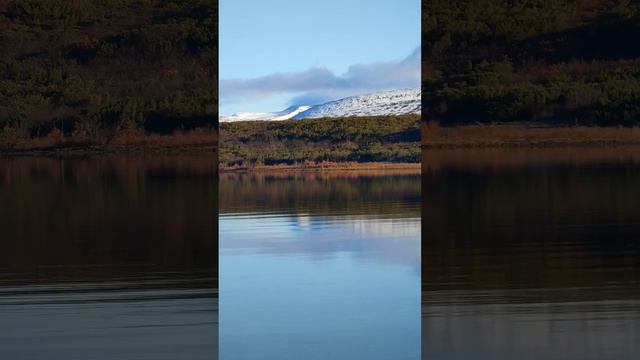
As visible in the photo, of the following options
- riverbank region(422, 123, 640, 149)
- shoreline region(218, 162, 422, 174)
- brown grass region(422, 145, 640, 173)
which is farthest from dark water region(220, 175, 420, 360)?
shoreline region(218, 162, 422, 174)

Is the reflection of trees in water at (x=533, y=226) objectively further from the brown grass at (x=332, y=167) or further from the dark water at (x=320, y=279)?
the brown grass at (x=332, y=167)

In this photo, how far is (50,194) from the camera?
35.6ft

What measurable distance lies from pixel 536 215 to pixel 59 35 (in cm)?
822

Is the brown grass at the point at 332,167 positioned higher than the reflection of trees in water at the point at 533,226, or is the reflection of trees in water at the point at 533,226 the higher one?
the brown grass at the point at 332,167

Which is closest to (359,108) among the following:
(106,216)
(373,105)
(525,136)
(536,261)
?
(373,105)

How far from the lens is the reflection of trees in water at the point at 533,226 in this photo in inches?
215

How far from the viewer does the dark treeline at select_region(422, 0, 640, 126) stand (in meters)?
13.3

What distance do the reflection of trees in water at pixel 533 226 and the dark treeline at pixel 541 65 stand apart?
3.49ft

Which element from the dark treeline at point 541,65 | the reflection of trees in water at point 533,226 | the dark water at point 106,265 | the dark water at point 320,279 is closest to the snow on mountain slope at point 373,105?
the dark treeline at point 541,65

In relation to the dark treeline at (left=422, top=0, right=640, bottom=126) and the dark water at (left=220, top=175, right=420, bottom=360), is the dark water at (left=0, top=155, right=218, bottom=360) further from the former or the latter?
the dark treeline at (left=422, top=0, right=640, bottom=126)

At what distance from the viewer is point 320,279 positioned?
5.86m

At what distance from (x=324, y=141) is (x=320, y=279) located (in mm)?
11483

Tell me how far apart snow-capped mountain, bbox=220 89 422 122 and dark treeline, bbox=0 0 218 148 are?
3250mm

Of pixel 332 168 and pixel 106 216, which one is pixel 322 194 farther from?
pixel 332 168
